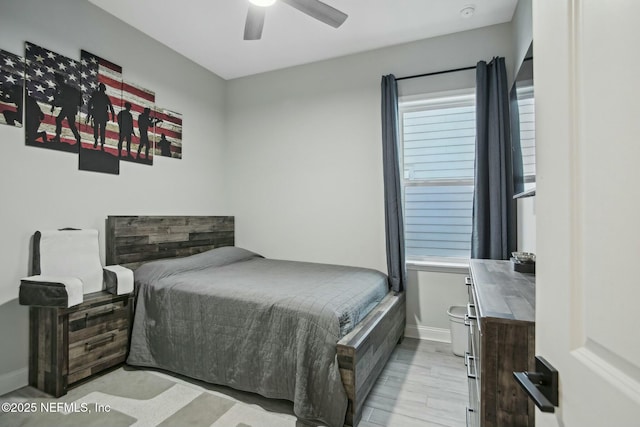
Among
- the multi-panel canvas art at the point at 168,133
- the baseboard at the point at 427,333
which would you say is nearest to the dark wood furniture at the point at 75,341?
the multi-panel canvas art at the point at 168,133

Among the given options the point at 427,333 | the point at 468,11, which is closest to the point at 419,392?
the point at 427,333

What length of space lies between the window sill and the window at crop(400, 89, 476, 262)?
49 mm

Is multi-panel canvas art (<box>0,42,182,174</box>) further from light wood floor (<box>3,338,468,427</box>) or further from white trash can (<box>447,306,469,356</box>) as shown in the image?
white trash can (<box>447,306,469,356</box>)

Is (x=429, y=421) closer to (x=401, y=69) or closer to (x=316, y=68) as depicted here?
(x=401, y=69)

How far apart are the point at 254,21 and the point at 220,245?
2.54m

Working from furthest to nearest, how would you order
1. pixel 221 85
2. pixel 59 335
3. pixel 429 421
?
pixel 221 85
pixel 59 335
pixel 429 421

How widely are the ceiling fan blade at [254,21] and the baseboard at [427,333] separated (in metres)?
2.98

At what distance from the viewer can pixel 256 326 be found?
210 cm

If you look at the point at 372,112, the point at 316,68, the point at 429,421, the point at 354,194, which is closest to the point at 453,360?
the point at 429,421

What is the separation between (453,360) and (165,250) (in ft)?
9.43

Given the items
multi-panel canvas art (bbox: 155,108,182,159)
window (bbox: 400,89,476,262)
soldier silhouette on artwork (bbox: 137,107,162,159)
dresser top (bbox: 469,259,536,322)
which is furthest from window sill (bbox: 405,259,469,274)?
soldier silhouette on artwork (bbox: 137,107,162,159)

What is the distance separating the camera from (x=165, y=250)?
3.24 metres

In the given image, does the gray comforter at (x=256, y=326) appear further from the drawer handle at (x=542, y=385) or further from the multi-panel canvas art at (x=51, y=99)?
the drawer handle at (x=542, y=385)

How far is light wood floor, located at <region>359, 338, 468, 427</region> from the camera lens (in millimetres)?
1936
